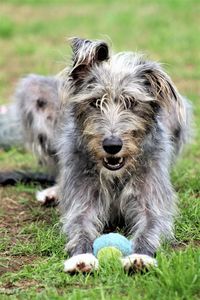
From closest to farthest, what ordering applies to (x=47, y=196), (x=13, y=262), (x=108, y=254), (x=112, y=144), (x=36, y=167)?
(x=108, y=254) → (x=112, y=144) → (x=13, y=262) → (x=47, y=196) → (x=36, y=167)

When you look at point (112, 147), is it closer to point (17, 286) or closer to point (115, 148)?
point (115, 148)

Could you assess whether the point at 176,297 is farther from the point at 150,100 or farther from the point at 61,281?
the point at 150,100

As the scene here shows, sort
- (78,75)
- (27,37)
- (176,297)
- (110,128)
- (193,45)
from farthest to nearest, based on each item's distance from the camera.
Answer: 1. (27,37)
2. (193,45)
3. (78,75)
4. (110,128)
5. (176,297)

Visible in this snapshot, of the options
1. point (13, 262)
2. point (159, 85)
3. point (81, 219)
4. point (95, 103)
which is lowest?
point (13, 262)

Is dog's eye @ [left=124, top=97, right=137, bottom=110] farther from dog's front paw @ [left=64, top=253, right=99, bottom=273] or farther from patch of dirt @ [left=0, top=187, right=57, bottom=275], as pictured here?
patch of dirt @ [left=0, top=187, right=57, bottom=275]

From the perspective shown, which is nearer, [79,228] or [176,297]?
[176,297]

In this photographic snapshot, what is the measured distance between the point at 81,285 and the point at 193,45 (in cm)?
950

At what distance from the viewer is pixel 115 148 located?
5773 millimetres

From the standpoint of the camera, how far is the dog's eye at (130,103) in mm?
5966

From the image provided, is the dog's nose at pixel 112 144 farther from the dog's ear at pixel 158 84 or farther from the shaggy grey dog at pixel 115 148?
the dog's ear at pixel 158 84

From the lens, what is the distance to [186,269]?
16.9ft

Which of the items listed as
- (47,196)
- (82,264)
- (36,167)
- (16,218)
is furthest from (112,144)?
(36,167)

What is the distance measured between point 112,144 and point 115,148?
0.04 meters

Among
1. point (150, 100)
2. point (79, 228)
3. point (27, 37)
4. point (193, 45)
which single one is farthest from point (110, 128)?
point (27, 37)
